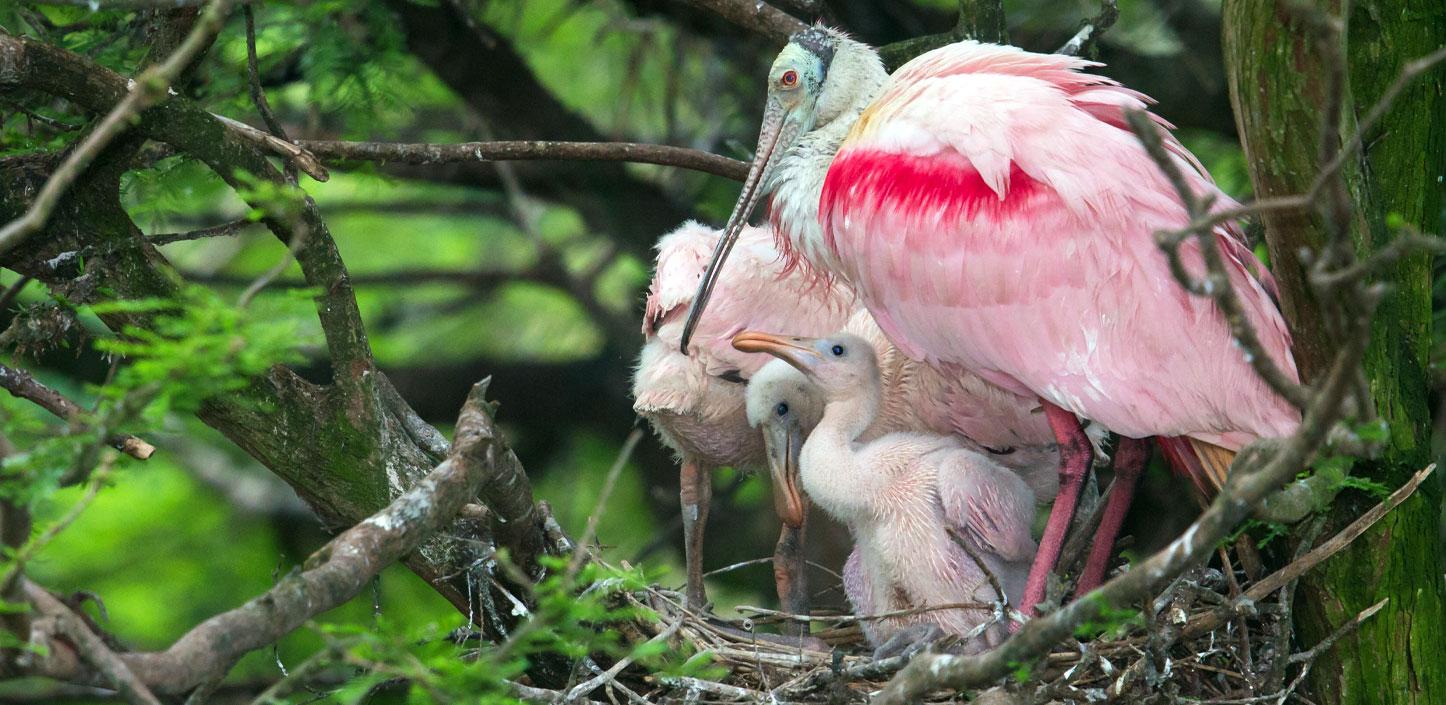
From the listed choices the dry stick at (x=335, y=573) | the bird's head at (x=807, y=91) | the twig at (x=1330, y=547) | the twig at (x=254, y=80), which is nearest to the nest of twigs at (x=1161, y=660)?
the twig at (x=1330, y=547)

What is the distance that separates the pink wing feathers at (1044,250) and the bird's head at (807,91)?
559 mm

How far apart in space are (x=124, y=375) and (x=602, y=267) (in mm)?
6582

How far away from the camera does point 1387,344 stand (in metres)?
4.34

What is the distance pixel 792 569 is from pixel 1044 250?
6.47ft

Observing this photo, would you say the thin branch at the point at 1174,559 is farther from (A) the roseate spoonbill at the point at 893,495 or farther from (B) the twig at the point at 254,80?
(B) the twig at the point at 254,80

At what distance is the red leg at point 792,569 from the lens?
20.5 feet

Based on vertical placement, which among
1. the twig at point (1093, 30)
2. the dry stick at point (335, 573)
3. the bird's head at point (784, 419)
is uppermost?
the twig at point (1093, 30)

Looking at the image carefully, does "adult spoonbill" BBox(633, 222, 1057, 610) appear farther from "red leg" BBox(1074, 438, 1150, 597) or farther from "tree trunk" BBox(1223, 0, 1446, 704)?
"tree trunk" BBox(1223, 0, 1446, 704)

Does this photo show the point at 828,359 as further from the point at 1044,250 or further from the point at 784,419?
the point at 1044,250

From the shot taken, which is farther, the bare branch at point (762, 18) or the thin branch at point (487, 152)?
the bare branch at point (762, 18)

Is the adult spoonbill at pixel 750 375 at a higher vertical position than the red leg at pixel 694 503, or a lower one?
higher

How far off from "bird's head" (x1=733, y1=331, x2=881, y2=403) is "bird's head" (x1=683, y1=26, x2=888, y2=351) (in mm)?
452

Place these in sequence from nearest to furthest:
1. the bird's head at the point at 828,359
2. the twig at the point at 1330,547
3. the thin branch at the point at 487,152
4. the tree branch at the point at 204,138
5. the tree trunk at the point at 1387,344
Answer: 1. the tree branch at the point at 204,138
2. the tree trunk at the point at 1387,344
3. the twig at the point at 1330,547
4. the thin branch at the point at 487,152
5. the bird's head at the point at 828,359

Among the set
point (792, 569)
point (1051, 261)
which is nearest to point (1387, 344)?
point (1051, 261)
